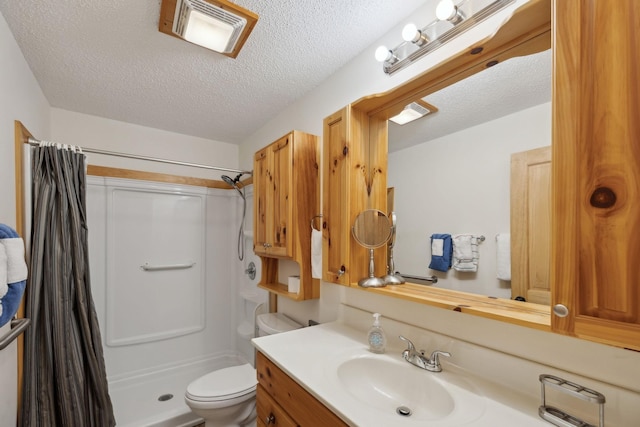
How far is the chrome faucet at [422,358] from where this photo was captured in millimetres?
989

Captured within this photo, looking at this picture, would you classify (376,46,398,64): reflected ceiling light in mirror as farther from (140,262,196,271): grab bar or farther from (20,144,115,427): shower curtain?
(140,262,196,271): grab bar

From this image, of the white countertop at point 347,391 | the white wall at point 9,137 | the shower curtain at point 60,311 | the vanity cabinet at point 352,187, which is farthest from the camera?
the shower curtain at point 60,311

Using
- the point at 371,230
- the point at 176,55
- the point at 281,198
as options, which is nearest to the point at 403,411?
the point at 371,230

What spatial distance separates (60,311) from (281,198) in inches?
56.0

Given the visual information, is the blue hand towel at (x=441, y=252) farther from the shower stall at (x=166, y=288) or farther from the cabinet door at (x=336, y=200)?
the shower stall at (x=166, y=288)

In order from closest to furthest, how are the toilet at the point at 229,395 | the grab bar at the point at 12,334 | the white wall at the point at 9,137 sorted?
the grab bar at the point at 12,334 < the white wall at the point at 9,137 < the toilet at the point at 229,395

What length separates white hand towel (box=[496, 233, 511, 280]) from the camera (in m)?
0.95

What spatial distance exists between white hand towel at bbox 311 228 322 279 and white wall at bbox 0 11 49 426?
1416 millimetres

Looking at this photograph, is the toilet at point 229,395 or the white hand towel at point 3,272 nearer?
the white hand towel at point 3,272

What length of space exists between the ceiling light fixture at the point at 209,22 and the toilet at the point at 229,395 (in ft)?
5.53

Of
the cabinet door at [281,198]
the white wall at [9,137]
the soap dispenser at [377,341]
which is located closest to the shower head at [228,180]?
the cabinet door at [281,198]

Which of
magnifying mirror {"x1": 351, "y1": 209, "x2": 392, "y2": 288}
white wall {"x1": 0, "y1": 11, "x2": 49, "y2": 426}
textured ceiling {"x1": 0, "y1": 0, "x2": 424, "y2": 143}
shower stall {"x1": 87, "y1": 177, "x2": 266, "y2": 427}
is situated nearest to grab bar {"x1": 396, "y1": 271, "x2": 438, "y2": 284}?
magnifying mirror {"x1": 351, "y1": 209, "x2": 392, "y2": 288}

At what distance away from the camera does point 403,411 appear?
3.17 ft

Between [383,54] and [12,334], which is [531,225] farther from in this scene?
[12,334]
